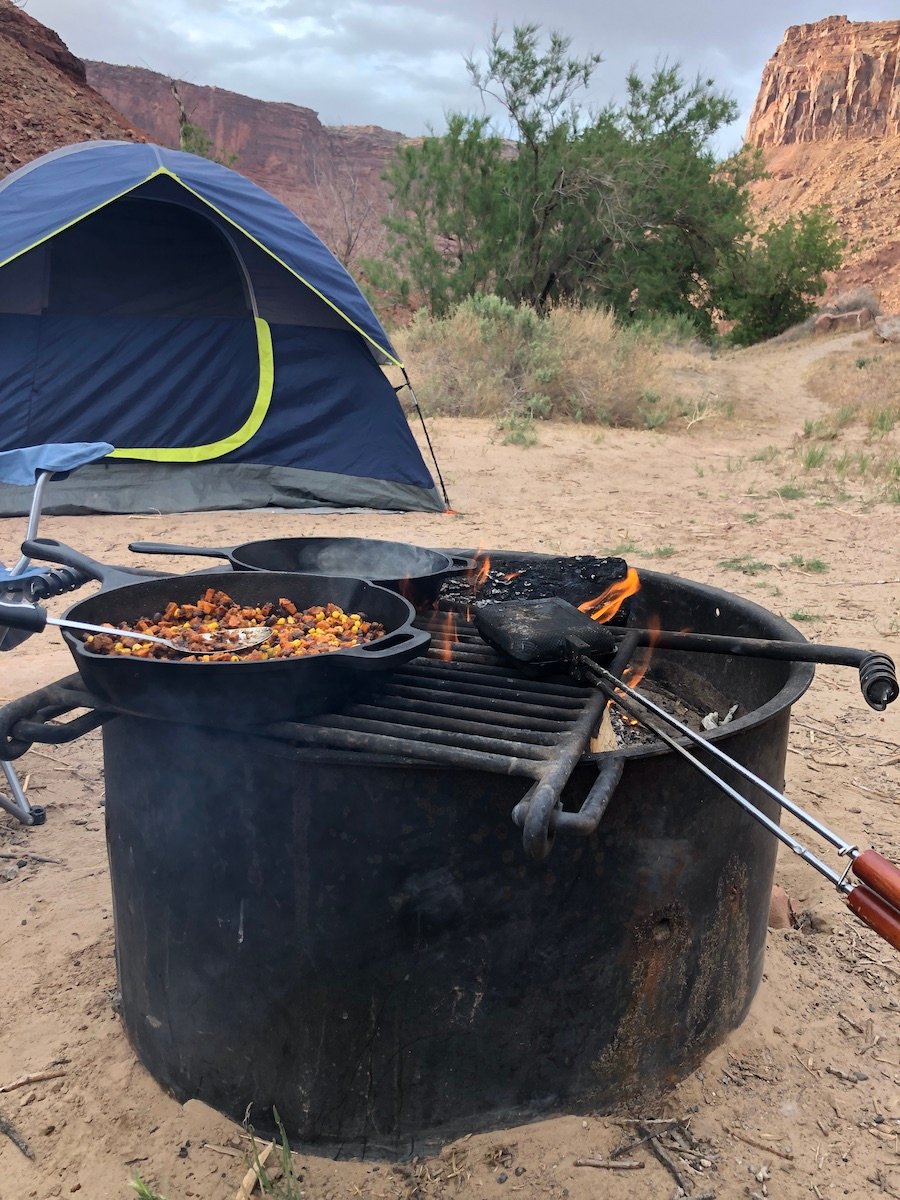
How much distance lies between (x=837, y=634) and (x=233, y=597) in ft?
11.1

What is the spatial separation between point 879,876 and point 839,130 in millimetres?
78494

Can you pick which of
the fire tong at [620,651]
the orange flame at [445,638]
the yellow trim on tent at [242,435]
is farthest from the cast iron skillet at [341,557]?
the yellow trim on tent at [242,435]

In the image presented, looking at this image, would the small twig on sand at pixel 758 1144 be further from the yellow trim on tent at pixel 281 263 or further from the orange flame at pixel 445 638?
the yellow trim on tent at pixel 281 263

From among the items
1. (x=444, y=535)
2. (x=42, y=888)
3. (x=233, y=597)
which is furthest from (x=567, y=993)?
(x=444, y=535)

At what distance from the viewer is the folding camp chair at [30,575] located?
2.78 metres

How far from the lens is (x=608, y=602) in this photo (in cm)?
225

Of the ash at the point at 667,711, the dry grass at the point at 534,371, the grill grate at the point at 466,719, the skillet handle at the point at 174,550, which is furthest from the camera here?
the dry grass at the point at 534,371

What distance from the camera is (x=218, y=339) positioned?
22.5 ft

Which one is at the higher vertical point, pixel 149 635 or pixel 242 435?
pixel 149 635

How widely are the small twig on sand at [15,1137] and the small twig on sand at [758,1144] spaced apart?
4.25 ft

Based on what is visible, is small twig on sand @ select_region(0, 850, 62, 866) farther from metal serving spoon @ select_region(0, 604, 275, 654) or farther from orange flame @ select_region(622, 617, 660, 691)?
orange flame @ select_region(622, 617, 660, 691)

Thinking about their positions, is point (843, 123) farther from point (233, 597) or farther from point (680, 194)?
point (233, 597)

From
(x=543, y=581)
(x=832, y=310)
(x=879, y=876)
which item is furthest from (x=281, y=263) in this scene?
(x=832, y=310)

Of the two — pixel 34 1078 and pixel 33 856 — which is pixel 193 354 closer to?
pixel 33 856
